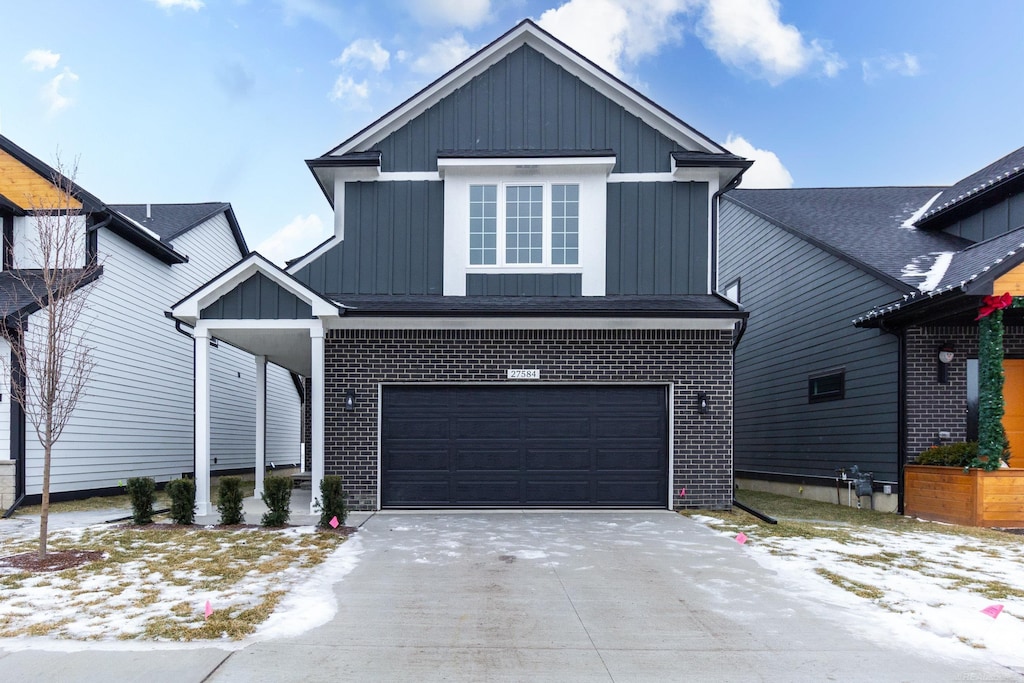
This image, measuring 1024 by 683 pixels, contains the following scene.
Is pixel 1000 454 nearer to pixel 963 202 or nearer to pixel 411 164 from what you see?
pixel 963 202

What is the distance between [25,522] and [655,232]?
10.5 meters

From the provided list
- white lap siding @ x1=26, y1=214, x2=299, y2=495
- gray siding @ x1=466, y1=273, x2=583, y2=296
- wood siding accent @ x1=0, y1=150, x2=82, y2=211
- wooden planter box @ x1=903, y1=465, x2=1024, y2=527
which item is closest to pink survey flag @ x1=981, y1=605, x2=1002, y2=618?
wooden planter box @ x1=903, y1=465, x2=1024, y2=527

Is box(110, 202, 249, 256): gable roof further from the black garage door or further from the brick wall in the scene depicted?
the black garage door

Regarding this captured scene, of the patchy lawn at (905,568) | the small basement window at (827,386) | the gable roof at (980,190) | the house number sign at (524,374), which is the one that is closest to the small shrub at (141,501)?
the house number sign at (524,374)

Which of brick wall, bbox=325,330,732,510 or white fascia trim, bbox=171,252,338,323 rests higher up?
white fascia trim, bbox=171,252,338,323

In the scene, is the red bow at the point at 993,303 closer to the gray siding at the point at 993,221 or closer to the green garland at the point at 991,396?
the green garland at the point at 991,396

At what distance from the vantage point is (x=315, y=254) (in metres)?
12.0

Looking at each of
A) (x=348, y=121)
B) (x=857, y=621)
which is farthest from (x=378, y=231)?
(x=348, y=121)

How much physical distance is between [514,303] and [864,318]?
234 inches

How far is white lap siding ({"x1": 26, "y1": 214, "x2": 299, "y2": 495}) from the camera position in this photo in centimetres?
1356

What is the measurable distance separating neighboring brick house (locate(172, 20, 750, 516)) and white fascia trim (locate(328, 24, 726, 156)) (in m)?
0.03

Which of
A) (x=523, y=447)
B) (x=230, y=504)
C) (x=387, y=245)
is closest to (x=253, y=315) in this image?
(x=387, y=245)

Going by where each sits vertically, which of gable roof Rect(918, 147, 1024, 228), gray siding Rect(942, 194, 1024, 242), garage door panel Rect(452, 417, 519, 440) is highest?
gable roof Rect(918, 147, 1024, 228)

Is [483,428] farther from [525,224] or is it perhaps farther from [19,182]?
[19,182]
